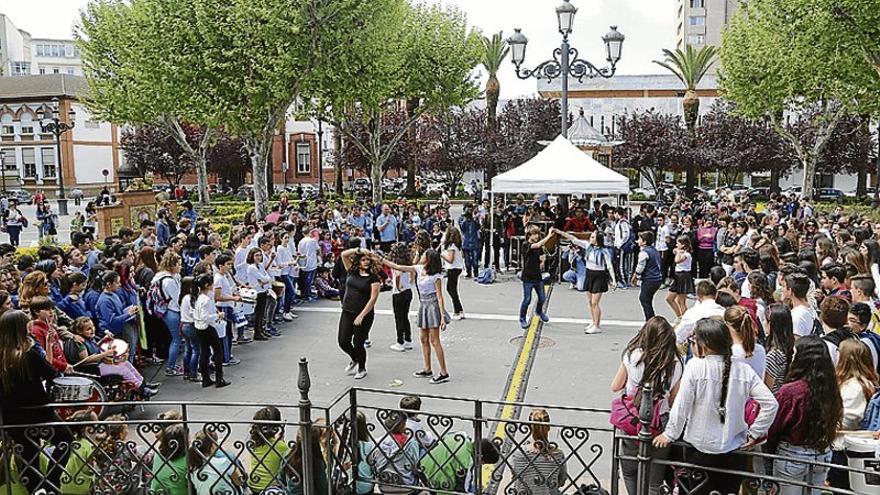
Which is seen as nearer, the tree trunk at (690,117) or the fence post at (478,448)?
the fence post at (478,448)

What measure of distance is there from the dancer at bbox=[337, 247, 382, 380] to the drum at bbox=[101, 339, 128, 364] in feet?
8.91

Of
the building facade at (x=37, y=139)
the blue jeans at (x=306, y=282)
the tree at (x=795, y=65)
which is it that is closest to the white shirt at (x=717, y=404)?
the blue jeans at (x=306, y=282)

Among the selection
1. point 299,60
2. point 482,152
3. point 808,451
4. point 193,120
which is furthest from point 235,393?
point 482,152

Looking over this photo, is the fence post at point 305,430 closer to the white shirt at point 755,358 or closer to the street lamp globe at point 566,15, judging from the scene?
the white shirt at point 755,358

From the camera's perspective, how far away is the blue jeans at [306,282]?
14.0 meters

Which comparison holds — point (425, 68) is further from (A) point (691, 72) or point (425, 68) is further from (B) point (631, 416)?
(B) point (631, 416)

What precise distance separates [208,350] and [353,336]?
1902 millimetres

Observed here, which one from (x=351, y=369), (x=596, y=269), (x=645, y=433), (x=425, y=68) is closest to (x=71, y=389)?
(x=351, y=369)

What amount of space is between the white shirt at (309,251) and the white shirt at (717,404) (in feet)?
32.1

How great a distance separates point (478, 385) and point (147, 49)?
1789 cm

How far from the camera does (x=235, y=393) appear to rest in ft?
29.8

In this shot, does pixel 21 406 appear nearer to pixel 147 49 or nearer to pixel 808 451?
pixel 808 451

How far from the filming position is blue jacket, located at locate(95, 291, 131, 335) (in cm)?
877

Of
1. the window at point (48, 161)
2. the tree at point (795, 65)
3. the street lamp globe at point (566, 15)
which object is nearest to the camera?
the street lamp globe at point (566, 15)
